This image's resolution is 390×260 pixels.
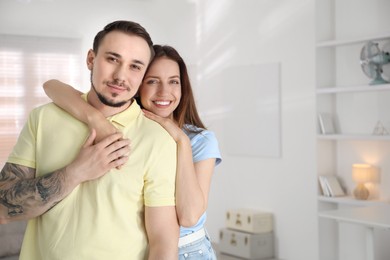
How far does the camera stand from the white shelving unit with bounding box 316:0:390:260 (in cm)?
549

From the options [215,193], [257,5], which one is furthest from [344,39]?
[215,193]

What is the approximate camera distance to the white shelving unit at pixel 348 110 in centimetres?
549

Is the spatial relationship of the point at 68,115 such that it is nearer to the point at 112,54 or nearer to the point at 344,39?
the point at 112,54

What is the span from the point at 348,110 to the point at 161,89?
12.7 ft

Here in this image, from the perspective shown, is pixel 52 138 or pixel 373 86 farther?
pixel 373 86

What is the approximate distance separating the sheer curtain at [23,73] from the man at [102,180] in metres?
6.10

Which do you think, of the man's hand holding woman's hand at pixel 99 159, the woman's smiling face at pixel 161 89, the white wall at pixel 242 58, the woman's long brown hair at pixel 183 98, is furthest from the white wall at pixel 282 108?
the man's hand holding woman's hand at pixel 99 159

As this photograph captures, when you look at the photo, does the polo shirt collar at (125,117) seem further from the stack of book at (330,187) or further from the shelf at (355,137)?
the stack of book at (330,187)

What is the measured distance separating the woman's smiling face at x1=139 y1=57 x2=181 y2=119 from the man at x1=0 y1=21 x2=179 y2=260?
45 centimetres

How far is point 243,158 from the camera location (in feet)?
22.4

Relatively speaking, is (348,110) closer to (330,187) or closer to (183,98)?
(330,187)

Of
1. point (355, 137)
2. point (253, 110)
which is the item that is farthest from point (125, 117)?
point (253, 110)

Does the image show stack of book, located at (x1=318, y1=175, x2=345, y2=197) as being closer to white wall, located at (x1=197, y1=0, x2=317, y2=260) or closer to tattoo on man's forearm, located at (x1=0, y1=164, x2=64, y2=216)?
white wall, located at (x1=197, y1=0, x2=317, y2=260)

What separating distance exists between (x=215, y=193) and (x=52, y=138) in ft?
18.2
